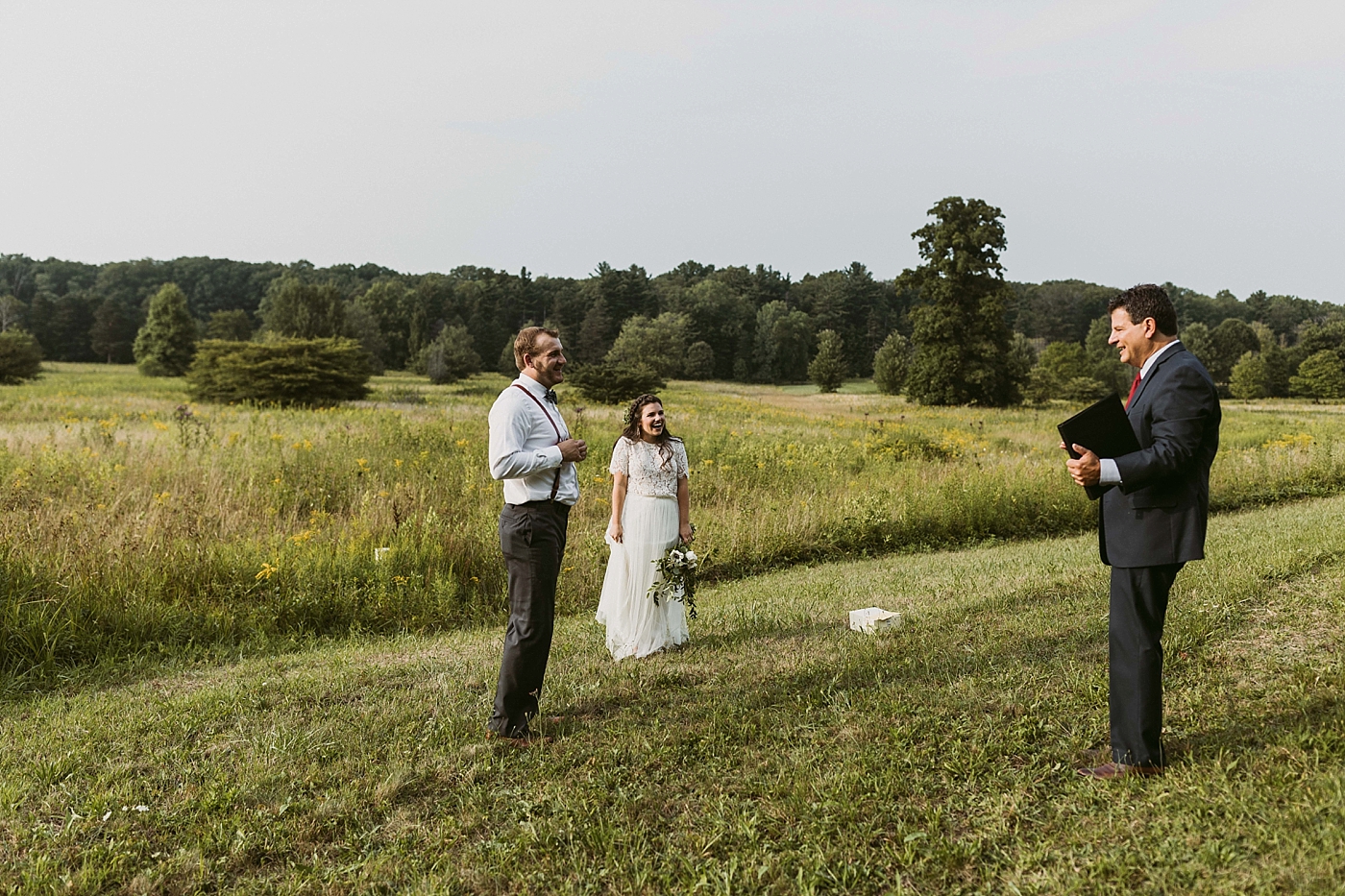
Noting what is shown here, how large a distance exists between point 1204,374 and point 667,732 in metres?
3.27

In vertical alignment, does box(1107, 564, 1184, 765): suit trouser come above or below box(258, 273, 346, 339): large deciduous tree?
below

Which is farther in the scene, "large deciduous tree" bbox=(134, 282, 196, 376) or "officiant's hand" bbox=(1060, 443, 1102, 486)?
"large deciduous tree" bbox=(134, 282, 196, 376)

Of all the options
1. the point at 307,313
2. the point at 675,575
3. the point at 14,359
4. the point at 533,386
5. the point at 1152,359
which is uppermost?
the point at 307,313

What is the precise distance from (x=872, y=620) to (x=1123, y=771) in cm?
295

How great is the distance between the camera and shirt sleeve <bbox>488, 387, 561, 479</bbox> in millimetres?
4566

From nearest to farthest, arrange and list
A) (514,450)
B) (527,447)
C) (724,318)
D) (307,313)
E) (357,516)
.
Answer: (514,450) < (527,447) < (357,516) < (307,313) < (724,318)

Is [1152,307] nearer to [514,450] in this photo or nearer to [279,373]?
[514,450]

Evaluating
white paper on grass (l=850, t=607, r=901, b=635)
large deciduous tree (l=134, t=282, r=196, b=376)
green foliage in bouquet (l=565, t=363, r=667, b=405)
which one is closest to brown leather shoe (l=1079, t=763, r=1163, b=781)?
white paper on grass (l=850, t=607, r=901, b=635)

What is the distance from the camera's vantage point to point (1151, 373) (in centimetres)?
383

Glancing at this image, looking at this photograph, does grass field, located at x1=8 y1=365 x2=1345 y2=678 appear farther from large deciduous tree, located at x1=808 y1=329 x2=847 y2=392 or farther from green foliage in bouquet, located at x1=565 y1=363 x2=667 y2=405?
large deciduous tree, located at x1=808 y1=329 x2=847 y2=392

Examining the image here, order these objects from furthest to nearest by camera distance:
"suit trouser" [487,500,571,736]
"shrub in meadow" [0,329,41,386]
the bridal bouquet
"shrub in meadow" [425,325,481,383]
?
1. "shrub in meadow" [425,325,481,383]
2. "shrub in meadow" [0,329,41,386]
3. the bridal bouquet
4. "suit trouser" [487,500,571,736]

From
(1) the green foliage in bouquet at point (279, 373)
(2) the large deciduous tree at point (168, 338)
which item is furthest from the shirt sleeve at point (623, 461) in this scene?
(2) the large deciduous tree at point (168, 338)

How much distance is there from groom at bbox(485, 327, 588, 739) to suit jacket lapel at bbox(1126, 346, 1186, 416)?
277 centimetres

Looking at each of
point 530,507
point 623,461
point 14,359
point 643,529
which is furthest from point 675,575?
point 14,359
